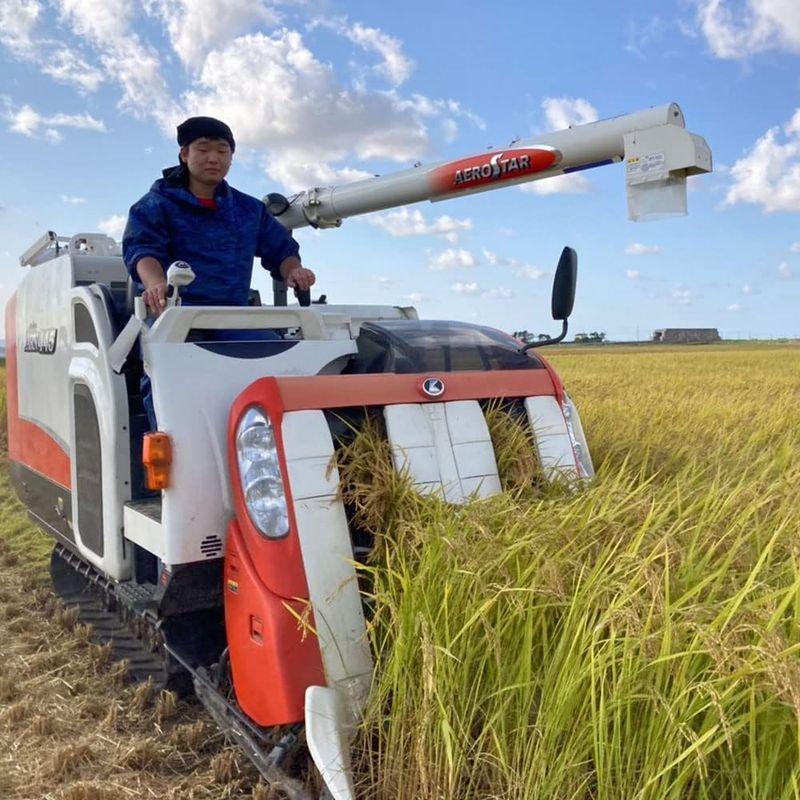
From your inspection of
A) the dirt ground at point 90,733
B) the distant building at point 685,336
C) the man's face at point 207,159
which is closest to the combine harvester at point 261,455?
the dirt ground at point 90,733

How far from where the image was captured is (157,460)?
262 centimetres

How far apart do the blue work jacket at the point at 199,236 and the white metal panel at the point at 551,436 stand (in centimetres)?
152

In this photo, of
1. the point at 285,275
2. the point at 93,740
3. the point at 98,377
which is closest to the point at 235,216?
the point at 285,275

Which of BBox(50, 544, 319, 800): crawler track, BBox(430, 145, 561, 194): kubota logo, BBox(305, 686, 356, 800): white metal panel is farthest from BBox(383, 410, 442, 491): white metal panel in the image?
BBox(430, 145, 561, 194): kubota logo

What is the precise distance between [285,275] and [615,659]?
2866 millimetres

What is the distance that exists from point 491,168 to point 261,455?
109 inches

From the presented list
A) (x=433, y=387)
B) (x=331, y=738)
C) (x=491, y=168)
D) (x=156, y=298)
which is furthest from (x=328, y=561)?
(x=491, y=168)

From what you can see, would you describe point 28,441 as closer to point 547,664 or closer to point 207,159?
point 207,159

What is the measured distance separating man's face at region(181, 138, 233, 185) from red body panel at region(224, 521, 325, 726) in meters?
1.88

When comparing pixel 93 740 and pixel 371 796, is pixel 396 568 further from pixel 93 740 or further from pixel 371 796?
pixel 93 740

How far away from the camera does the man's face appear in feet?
11.6

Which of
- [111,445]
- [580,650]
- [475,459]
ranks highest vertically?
[111,445]

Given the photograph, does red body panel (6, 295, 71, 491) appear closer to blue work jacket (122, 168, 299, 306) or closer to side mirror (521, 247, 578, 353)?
blue work jacket (122, 168, 299, 306)

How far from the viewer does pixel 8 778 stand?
2633mm
